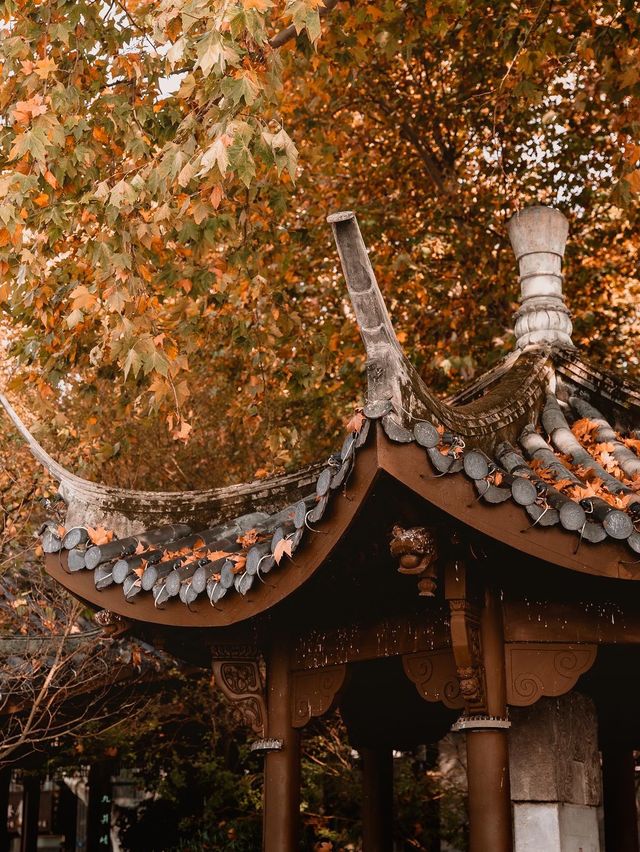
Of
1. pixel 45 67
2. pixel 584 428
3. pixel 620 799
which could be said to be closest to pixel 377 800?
pixel 620 799

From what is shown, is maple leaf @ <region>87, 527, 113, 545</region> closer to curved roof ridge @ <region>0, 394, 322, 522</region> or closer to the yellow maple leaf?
curved roof ridge @ <region>0, 394, 322, 522</region>

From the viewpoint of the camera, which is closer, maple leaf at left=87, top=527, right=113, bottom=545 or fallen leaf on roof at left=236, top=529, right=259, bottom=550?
fallen leaf on roof at left=236, top=529, right=259, bottom=550

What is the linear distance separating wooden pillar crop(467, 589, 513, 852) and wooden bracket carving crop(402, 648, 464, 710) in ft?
0.88

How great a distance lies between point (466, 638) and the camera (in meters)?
4.05

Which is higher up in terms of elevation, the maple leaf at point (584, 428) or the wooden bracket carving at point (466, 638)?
the maple leaf at point (584, 428)

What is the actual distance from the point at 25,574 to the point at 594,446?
248 inches

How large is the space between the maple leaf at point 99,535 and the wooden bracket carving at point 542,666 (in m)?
1.95

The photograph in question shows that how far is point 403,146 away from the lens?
11258 millimetres

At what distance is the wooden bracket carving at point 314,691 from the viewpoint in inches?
190

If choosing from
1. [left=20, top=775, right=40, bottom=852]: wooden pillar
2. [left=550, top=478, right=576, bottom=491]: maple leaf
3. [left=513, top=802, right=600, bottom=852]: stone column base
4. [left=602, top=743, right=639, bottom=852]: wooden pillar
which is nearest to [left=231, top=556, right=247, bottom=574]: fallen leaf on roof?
[left=550, top=478, right=576, bottom=491]: maple leaf

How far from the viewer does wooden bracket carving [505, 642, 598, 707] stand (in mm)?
4156

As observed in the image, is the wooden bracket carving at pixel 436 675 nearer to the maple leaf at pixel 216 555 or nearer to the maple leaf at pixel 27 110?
the maple leaf at pixel 216 555

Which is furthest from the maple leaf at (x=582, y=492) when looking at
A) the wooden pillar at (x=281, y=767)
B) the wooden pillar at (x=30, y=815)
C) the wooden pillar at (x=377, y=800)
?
the wooden pillar at (x=30, y=815)

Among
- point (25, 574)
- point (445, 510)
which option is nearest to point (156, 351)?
point (445, 510)
